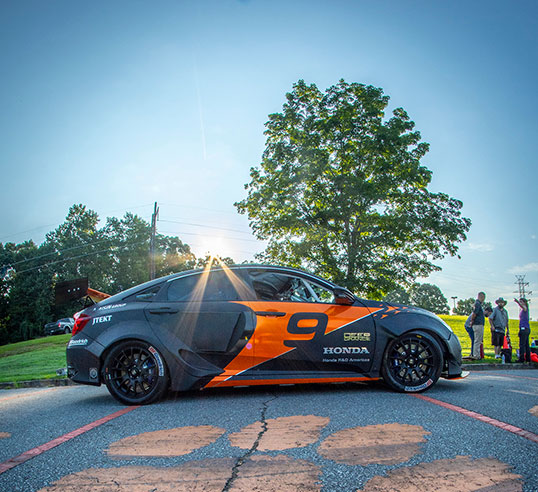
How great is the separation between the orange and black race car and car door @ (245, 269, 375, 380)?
0.4 inches

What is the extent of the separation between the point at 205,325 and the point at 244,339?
46cm

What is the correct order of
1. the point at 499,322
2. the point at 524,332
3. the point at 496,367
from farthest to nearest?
the point at 499,322 → the point at 524,332 → the point at 496,367

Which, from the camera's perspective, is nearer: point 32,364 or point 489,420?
point 489,420

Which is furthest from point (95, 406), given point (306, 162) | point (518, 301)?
point (306, 162)

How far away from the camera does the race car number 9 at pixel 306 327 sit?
5.08 meters

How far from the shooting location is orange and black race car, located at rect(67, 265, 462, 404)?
4980mm

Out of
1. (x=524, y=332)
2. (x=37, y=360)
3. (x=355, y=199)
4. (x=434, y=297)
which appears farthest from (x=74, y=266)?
(x=434, y=297)

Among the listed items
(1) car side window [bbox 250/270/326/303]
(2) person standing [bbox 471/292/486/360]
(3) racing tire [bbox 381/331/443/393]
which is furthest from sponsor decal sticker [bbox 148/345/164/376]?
(2) person standing [bbox 471/292/486/360]

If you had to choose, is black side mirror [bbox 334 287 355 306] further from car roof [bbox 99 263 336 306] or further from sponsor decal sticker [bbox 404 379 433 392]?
sponsor decal sticker [bbox 404 379 433 392]

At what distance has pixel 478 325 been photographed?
38.7 feet

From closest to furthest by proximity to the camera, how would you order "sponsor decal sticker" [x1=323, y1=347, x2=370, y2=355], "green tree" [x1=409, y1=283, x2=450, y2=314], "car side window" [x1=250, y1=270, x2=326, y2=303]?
"sponsor decal sticker" [x1=323, y1=347, x2=370, y2=355] → "car side window" [x1=250, y1=270, x2=326, y2=303] → "green tree" [x1=409, y1=283, x2=450, y2=314]

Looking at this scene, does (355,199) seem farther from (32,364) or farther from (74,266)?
(74,266)

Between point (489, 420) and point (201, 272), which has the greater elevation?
point (201, 272)

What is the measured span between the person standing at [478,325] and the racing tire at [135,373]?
29.9 feet
